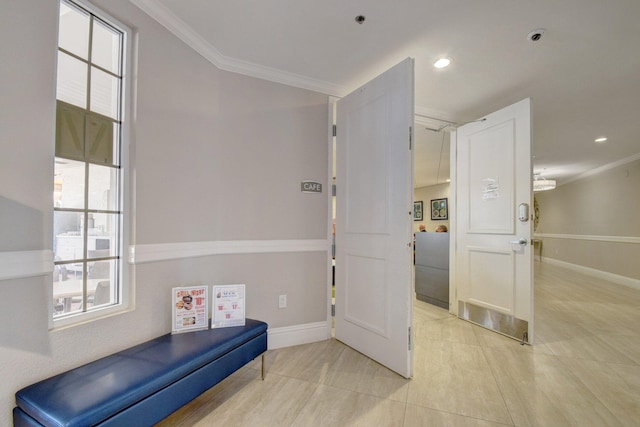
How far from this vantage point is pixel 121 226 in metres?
1.65

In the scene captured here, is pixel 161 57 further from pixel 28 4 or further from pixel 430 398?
pixel 430 398

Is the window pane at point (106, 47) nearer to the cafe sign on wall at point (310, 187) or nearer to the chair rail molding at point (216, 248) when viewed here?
the chair rail molding at point (216, 248)

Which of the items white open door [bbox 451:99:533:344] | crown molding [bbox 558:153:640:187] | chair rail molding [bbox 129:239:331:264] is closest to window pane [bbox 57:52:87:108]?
chair rail molding [bbox 129:239:331:264]

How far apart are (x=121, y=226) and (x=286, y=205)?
4.01 feet

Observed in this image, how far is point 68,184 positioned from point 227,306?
44.9 inches

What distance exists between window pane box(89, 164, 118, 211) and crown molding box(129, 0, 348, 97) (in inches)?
39.4

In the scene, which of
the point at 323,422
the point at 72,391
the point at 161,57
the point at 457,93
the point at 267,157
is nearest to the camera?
the point at 72,391

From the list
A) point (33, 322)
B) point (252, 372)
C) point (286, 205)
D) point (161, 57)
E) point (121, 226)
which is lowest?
point (252, 372)

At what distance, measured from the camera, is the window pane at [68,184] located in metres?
1.39

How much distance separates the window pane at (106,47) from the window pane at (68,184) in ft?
1.98

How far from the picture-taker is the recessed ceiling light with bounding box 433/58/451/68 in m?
2.23

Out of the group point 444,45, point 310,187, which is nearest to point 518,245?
point 444,45

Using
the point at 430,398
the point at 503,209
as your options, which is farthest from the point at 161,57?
the point at 503,209

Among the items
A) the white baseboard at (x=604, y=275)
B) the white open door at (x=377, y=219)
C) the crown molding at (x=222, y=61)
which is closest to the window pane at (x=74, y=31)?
the crown molding at (x=222, y=61)
